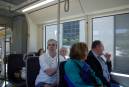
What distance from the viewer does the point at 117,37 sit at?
125 inches

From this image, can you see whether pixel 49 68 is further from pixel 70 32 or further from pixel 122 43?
pixel 70 32

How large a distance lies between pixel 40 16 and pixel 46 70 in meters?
2.75

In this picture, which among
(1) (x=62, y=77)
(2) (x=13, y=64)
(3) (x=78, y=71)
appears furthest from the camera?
(2) (x=13, y=64)

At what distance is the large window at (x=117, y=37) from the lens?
3.02 m

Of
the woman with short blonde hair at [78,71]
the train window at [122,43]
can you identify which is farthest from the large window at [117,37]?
the woman with short blonde hair at [78,71]

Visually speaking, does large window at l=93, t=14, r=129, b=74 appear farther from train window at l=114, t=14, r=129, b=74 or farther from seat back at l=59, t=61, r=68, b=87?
seat back at l=59, t=61, r=68, b=87

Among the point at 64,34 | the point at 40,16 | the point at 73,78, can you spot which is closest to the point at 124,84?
the point at 73,78

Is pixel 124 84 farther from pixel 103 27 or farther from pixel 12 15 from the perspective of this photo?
pixel 12 15

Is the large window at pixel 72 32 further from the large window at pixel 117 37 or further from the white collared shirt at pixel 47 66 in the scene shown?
the white collared shirt at pixel 47 66

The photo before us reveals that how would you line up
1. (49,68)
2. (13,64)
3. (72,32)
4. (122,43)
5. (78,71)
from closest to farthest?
(78,71) → (49,68) → (122,43) → (13,64) → (72,32)

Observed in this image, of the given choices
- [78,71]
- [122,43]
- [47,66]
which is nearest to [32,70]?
[47,66]

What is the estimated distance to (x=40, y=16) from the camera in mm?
4754

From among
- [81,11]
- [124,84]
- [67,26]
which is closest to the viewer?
[124,84]

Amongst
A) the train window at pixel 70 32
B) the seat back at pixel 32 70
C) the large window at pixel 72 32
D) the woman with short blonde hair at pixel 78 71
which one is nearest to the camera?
the woman with short blonde hair at pixel 78 71
